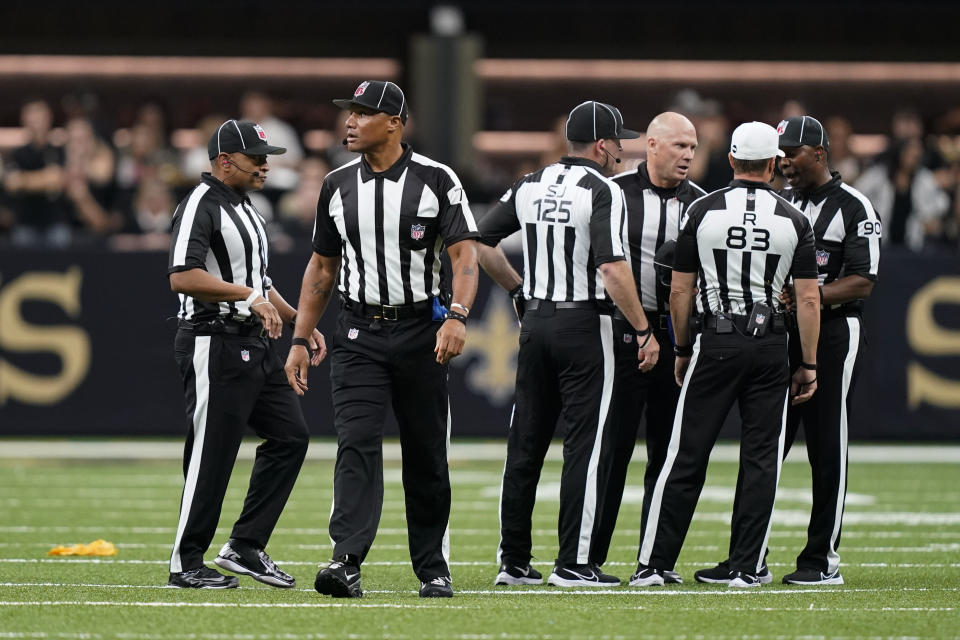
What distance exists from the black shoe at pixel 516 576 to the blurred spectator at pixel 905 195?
8442 millimetres

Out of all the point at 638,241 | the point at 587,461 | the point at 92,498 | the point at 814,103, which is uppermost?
the point at 814,103

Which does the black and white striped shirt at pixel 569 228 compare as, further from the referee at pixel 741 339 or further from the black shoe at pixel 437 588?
the black shoe at pixel 437 588

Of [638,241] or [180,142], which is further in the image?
[180,142]

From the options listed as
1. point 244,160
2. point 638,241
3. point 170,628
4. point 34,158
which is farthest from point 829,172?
point 34,158

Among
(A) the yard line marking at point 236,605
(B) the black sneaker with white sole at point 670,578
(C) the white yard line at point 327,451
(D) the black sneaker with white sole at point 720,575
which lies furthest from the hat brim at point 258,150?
(C) the white yard line at point 327,451

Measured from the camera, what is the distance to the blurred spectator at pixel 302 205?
14562mm

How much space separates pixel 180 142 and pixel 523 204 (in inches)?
482

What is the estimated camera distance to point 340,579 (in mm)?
6410

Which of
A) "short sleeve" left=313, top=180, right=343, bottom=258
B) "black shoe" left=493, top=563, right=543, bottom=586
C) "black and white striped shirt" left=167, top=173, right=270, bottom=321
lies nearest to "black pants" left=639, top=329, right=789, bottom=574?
"black shoe" left=493, top=563, right=543, bottom=586

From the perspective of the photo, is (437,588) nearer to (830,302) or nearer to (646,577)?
(646,577)

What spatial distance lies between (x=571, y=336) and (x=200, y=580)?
190 centimetres

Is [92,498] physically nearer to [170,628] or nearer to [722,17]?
[170,628]

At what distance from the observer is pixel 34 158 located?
15.3 metres

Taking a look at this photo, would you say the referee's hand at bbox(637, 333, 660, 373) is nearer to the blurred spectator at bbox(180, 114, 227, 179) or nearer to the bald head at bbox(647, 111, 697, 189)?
the bald head at bbox(647, 111, 697, 189)
